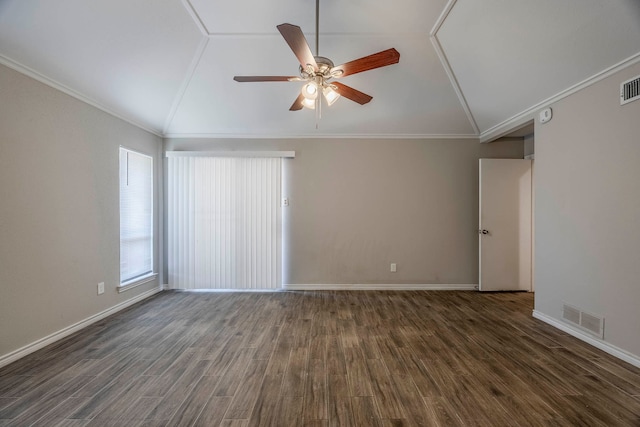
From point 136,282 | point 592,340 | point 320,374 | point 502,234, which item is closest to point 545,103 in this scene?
point 502,234

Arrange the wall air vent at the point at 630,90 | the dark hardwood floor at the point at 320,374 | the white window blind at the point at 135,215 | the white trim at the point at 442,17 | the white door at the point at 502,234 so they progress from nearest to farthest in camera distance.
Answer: the dark hardwood floor at the point at 320,374
the wall air vent at the point at 630,90
the white trim at the point at 442,17
the white window blind at the point at 135,215
the white door at the point at 502,234

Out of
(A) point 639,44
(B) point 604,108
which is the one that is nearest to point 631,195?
(B) point 604,108

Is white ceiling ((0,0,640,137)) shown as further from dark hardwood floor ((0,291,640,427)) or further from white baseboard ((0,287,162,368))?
dark hardwood floor ((0,291,640,427))

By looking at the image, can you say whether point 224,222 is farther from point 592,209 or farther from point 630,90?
point 630,90

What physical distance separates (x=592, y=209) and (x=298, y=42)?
3069 mm

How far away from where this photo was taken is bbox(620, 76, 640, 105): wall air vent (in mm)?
2141

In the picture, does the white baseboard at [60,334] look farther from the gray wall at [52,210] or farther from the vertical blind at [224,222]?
the vertical blind at [224,222]

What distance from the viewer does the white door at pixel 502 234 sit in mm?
4066

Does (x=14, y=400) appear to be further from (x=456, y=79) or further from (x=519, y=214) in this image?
(x=519, y=214)

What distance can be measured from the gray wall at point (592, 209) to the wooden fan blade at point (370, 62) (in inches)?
82.4

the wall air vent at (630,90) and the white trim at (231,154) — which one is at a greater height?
the wall air vent at (630,90)

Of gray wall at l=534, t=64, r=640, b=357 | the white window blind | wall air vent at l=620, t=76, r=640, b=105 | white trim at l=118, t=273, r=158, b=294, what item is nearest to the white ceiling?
wall air vent at l=620, t=76, r=640, b=105

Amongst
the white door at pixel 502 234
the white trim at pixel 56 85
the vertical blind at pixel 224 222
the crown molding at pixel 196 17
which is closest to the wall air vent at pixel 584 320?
the white door at pixel 502 234

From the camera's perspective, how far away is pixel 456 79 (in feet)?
10.9
